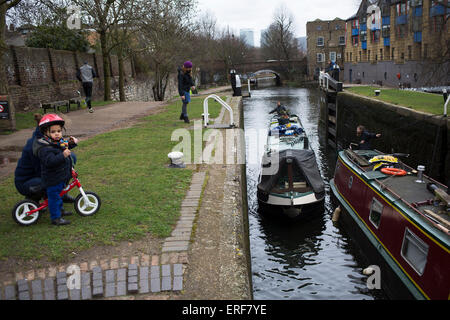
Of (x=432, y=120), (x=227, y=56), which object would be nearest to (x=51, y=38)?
(x=432, y=120)

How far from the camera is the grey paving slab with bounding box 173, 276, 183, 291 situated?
4.16 meters

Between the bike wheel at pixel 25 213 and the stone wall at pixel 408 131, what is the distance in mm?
8636

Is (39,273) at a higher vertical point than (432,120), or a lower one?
lower

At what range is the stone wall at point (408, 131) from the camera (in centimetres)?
975

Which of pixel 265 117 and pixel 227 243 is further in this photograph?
pixel 265 117

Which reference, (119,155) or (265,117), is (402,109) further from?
(265,117)

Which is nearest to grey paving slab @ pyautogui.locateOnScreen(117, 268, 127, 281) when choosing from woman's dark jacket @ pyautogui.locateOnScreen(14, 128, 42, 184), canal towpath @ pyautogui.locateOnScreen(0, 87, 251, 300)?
canal towpath @ pyautogui.locateOnScreen(0, 87, 251, 300)

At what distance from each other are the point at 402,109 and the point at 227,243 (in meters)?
9.52

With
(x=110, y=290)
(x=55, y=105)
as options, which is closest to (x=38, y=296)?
(x=110, y=290)

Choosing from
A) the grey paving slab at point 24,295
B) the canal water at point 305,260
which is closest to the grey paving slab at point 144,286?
the grey paving slab at point 24,295

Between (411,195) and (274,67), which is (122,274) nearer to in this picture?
(411,195)

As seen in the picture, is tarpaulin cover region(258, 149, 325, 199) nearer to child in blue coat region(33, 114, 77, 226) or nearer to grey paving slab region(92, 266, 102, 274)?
child in blue coat region(33, 114, 77, 226)

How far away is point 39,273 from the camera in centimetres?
438

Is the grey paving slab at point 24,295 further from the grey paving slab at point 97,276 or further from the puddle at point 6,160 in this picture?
the puddle at point 6,160
